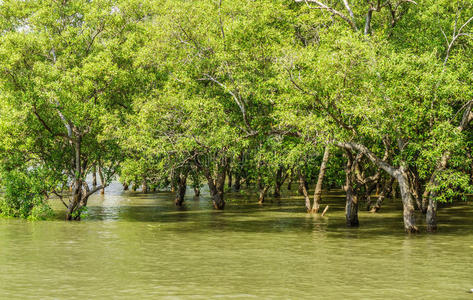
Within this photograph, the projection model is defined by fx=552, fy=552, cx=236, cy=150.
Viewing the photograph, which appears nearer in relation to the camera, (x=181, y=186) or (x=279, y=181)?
(x=181, y=186)

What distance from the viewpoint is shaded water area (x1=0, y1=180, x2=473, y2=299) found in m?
18.0

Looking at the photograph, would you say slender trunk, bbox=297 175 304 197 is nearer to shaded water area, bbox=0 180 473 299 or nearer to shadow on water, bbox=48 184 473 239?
shadow on water, bbox=48 184 473 239

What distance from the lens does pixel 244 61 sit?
35.8 metres

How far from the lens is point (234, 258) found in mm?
24078

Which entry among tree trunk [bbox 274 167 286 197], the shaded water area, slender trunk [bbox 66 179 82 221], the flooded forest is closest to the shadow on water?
the shaded water area

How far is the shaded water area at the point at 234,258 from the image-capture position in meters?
18.0

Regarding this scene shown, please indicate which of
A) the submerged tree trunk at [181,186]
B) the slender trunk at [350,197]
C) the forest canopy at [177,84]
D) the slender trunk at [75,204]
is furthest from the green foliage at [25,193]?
the slender trunk at [350,197]

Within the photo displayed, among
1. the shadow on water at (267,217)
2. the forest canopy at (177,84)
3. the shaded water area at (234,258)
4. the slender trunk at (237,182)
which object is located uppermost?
the forest canopy at (177,84)

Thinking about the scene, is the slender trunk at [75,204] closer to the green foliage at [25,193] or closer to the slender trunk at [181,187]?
the green foliage at [25,193]

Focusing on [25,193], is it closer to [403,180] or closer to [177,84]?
[177,84]

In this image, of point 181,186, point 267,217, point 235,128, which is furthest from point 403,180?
point 181,186

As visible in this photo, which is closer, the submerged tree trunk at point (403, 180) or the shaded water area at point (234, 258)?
the shaded water area at point (234, 258)

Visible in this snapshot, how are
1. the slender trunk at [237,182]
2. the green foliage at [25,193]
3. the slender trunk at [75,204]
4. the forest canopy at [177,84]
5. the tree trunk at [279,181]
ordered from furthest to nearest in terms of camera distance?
1. the slender trunk at [237,182]
2. the tree trunk at [279,181]
3. the slender trunk at [75,204]
4. the green foliage at [25,193]
5. the forest canopy at [177,84]

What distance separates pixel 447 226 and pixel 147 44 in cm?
2363
